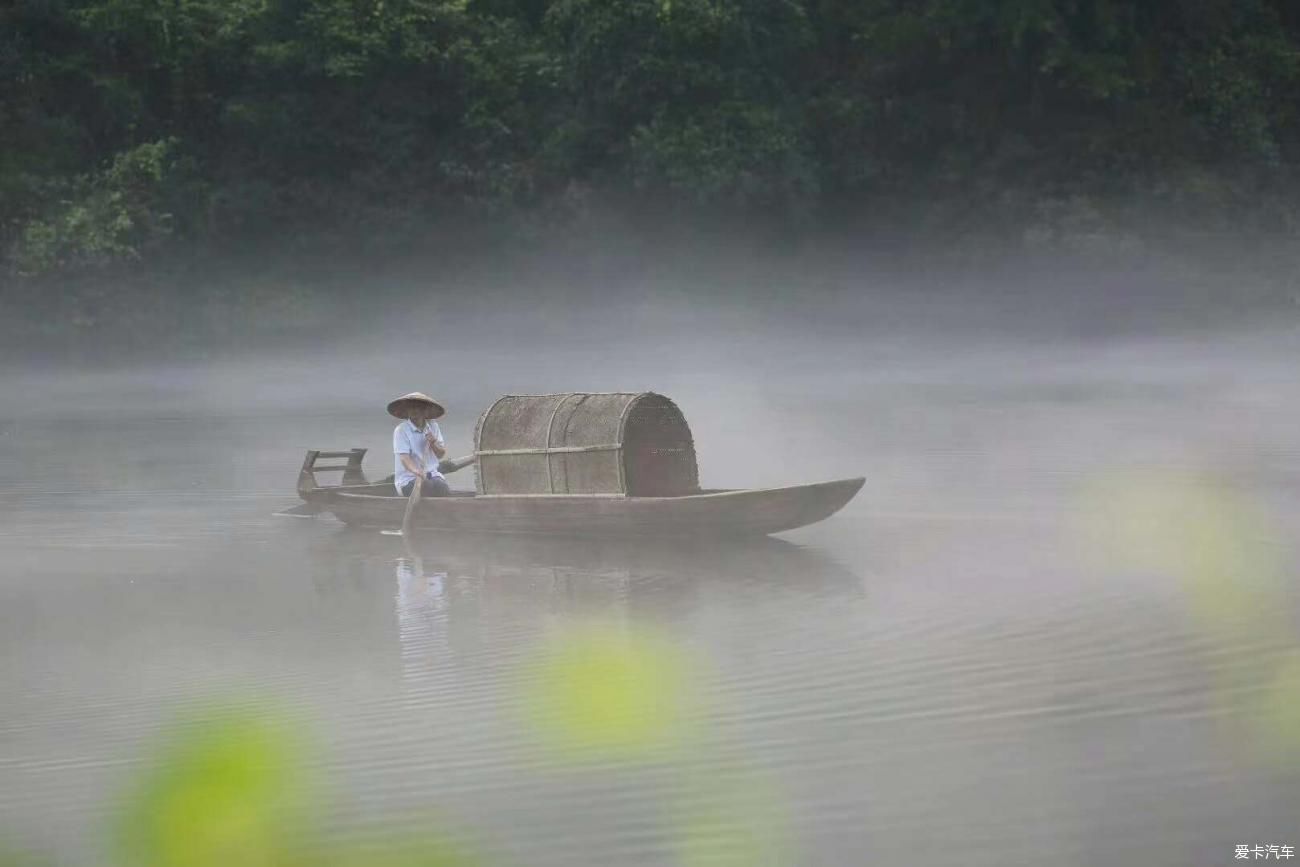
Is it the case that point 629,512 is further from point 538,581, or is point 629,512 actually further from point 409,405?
point 409,405

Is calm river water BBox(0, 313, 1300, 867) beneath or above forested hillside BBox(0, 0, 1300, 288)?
beneath

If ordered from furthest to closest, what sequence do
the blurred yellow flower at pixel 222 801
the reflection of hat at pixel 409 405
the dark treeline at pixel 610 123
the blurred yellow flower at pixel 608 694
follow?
the dark treeline at pixel 610 123 < the reflection of hat at pixel 409 405 < the blurred yellow flower at pixel 608 694 < the blurred yellow flower at pixel 222 801

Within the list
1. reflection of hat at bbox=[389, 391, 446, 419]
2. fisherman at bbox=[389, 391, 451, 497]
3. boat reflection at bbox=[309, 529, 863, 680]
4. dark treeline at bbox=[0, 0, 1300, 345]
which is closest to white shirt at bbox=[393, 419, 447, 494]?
fisherman at bbox=[389, 391, 451, 497]

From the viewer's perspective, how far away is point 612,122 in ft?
95.4

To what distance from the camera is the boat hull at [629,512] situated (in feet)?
33.9

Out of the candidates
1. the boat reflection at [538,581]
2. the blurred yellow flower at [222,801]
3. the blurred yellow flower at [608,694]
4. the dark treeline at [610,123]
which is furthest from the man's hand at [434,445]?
the dark treeline at [610,123]

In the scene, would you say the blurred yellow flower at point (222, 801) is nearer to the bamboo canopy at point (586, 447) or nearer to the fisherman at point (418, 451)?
the bamboo canopy at point (586, 447)

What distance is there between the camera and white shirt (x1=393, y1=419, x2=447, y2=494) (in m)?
11.9

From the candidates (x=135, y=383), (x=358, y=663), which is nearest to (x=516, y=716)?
(x=358, y=663)

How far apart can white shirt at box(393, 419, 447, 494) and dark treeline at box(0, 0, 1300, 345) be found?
16572mm

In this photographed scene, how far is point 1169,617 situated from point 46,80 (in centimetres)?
2455

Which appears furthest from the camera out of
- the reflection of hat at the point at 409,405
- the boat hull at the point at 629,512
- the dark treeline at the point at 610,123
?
the dark treeline at the point at 610,123

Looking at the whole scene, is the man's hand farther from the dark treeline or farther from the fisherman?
the dark treeline

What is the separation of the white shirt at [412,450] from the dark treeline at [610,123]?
54.4 feet
